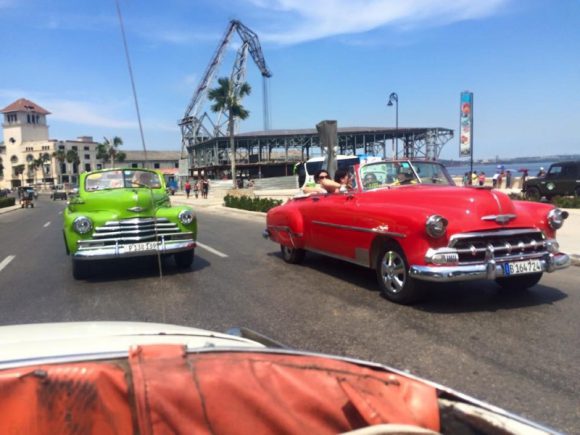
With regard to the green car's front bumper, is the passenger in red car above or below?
above

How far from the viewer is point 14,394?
1.42 meters

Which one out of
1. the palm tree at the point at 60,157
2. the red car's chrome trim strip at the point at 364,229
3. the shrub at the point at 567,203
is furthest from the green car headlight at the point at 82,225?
the palm tree at the point at 60,157

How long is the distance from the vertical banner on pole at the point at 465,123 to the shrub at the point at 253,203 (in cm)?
1135

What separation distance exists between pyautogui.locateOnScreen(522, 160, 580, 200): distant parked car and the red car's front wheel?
1688cm

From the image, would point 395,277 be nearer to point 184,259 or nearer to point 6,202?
point 184,259

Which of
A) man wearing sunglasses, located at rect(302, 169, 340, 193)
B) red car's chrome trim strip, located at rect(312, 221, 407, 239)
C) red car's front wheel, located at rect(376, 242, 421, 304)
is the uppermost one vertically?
man wearing sunglasses, located at rect(302, 169, 340, 193)

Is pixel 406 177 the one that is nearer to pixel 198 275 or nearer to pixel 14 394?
pixel 198 275

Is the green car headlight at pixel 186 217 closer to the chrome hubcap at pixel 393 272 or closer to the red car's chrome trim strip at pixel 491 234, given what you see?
the chrome hubcap at pixel 393 272

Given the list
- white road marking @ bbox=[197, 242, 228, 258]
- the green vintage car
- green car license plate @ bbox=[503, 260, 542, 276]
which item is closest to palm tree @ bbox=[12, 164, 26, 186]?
white road marking @ bbox=[197, 242, 228, 258]

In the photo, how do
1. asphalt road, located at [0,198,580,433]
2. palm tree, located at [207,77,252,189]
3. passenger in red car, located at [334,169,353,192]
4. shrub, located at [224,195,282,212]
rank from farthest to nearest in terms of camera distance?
palm tree, located at [207,77,252,189]
shrub, located at [224,195,282,212]
passenger in red car, located at [334,169,353,192]
asphalt road, located at [0,198,580,433]

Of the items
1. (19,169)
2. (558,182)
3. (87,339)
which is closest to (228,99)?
(558,182)

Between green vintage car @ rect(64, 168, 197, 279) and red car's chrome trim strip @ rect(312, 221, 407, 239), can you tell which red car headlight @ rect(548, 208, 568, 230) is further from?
green vintage car @ rect(64, 168, 197, 279)

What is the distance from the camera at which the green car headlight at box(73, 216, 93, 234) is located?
7.21 meters

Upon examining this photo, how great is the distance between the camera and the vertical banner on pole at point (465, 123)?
1047 inches
